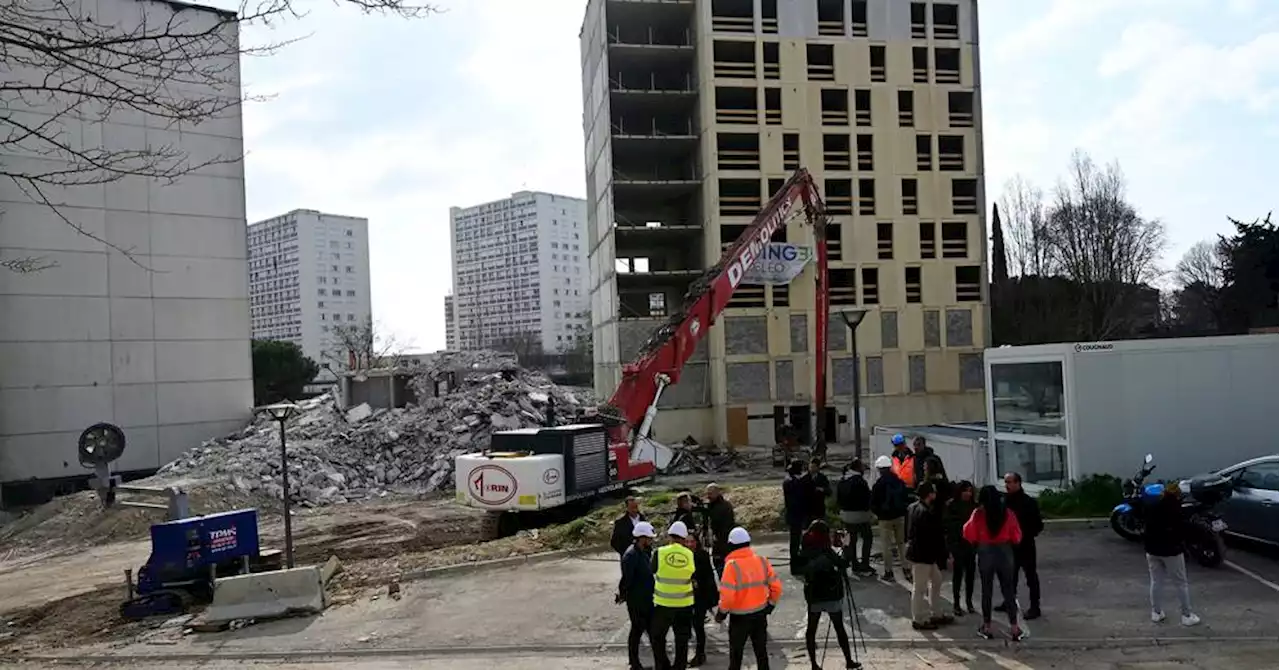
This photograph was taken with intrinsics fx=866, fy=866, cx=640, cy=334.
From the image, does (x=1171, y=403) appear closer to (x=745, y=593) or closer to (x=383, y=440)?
(x=745, y=593)

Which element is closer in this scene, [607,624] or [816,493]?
[607,624]

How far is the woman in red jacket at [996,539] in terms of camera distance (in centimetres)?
865

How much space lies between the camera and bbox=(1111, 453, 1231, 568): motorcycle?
1115 cm

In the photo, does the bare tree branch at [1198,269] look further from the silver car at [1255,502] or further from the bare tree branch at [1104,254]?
the silver car at [1255,502]

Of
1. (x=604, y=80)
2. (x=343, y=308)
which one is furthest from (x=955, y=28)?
(x=343, y=308)

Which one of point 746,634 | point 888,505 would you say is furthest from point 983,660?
point 888,505

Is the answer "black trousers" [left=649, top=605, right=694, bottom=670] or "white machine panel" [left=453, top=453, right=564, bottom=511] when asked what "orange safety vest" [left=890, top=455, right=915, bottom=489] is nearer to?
"black trousers" [left=649, top=605, right=694, bottom=670]

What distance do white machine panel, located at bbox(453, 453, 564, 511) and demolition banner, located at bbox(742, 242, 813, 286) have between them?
19876 millimetres

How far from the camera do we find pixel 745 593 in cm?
749

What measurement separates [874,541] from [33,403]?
3172cm

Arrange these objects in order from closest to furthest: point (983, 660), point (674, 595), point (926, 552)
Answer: point (674, 595) < point (983, 660) < point (926, 552)

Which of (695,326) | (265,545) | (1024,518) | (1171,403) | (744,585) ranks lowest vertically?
(265,545)

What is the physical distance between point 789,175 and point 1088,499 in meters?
26.6

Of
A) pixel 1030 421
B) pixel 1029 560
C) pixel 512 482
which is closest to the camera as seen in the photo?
pixel 1029 560
